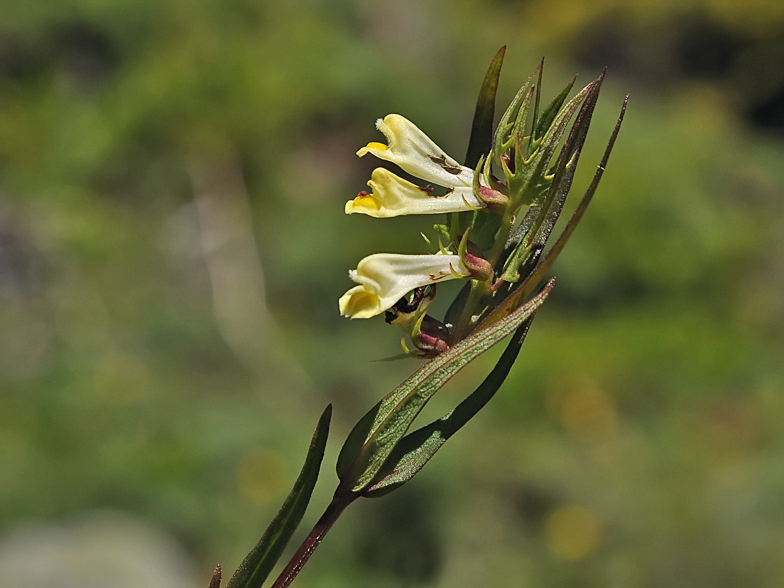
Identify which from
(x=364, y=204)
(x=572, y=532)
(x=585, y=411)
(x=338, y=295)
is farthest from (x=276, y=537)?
(x=338, y=295)

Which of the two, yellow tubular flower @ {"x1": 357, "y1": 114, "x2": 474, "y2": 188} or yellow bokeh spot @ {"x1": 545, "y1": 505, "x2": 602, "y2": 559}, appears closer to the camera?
yellow tubular flower @ {"x1": 357, "y1": 114, "x2": 474, "y2": 188}

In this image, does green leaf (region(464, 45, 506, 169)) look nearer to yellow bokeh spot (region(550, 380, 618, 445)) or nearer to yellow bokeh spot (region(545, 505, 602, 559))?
yellow bokeh spot (region(545, 505, 602, 559))

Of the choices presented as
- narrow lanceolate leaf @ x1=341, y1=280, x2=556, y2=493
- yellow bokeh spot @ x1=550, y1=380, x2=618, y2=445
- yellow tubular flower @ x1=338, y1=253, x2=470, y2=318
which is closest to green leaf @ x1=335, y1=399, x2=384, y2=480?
narrow lanceolate leaf @ x1=341, y1=280, x2=556, y2=493

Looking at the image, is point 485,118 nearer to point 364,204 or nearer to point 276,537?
point 364,204

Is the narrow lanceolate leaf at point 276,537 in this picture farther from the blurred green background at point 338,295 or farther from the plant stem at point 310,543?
the blurred green background at point 338,295

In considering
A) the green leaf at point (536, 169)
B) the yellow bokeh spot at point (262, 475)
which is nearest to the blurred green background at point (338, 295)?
the yellow bokeh spot at point (262, 475)

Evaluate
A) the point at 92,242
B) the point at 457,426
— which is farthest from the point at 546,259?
the point at 92,242
